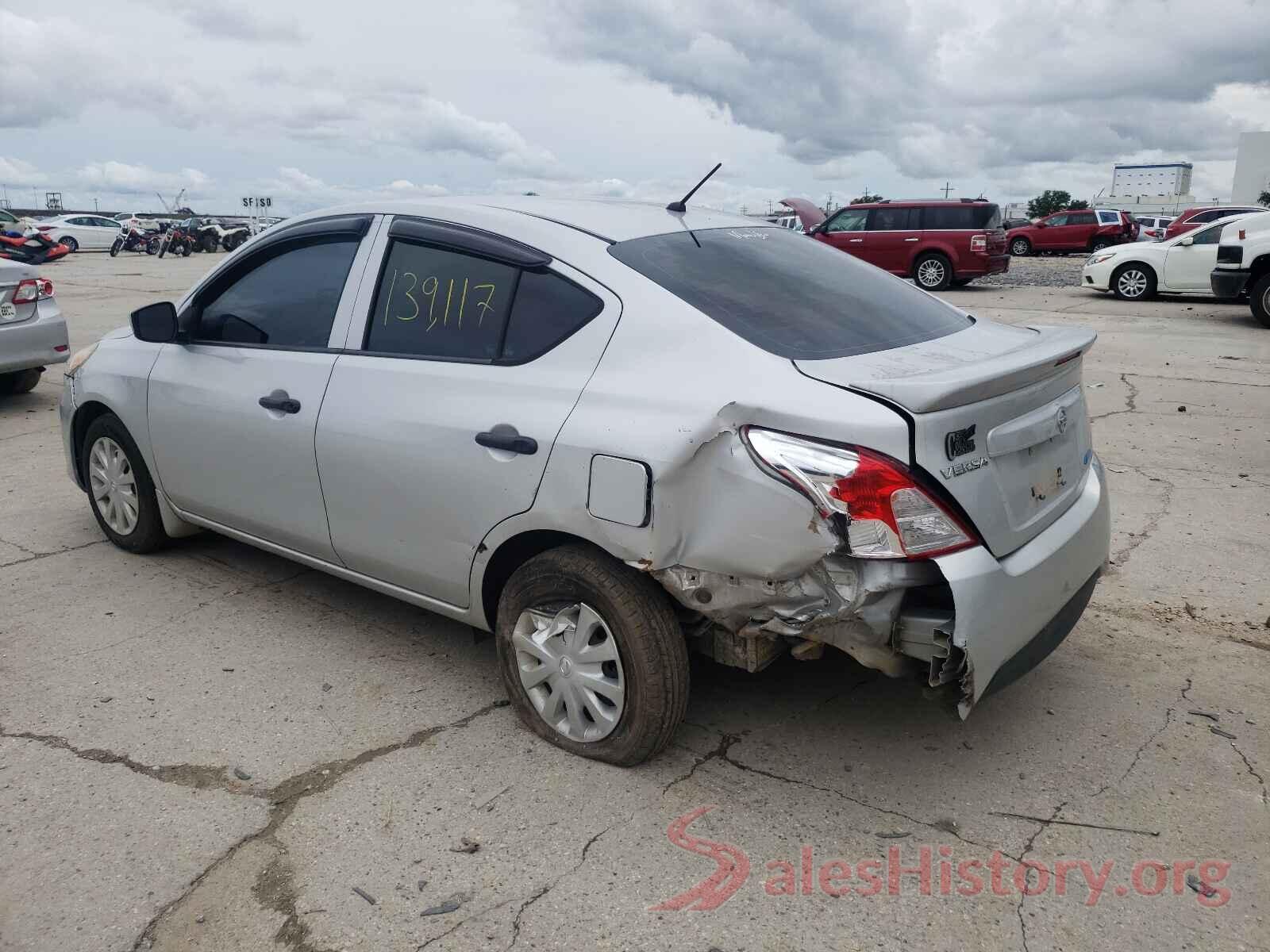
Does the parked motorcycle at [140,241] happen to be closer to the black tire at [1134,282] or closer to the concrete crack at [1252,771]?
the black tire at [1134,282]

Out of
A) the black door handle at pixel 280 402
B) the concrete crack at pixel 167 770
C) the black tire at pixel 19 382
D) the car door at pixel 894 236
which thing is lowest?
the concrete crack at pixel 167 770

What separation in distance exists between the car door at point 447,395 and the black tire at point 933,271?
17657mm

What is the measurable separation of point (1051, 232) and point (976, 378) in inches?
1331

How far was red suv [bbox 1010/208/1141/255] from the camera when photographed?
32.2 m

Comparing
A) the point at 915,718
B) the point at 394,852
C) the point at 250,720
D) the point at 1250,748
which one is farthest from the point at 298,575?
the point at 1250,748

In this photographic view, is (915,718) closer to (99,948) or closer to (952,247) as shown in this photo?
(99,948)

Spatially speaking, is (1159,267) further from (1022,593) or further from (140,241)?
(140,241)

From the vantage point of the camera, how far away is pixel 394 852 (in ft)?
8.76

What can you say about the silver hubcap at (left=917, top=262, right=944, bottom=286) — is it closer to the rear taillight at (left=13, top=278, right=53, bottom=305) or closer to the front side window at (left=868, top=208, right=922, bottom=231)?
the front side window at (left=868, top=208, right=922, bottom=231)

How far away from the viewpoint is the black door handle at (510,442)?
116 inches

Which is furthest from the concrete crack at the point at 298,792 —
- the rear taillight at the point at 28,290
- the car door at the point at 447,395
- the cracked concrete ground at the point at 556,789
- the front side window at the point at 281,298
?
the rear taillight at the point at 28,290

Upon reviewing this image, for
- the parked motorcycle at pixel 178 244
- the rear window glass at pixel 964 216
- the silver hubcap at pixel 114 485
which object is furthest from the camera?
the parked motorcycle at pixel 178 244

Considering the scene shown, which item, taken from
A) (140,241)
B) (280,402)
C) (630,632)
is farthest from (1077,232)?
(630,632)

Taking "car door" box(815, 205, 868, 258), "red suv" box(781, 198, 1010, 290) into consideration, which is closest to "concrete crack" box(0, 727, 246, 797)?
"red suv" box(781, 198, 1010, 290)
